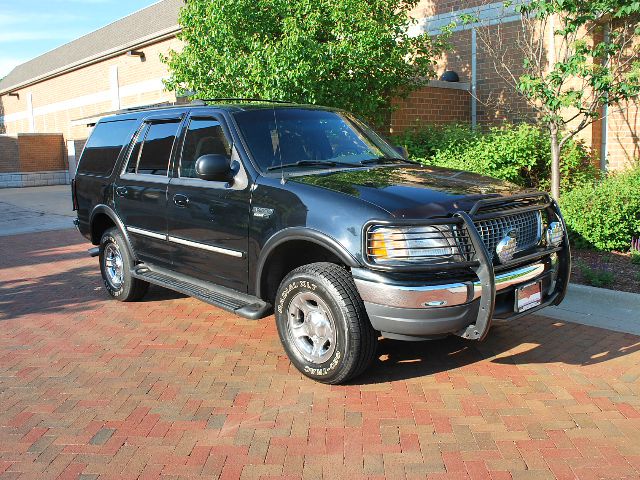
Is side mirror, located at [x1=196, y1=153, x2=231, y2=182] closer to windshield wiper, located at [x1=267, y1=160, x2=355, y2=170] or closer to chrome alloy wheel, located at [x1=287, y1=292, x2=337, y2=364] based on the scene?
windshield wiper, located at [x1=267, y1=160, x2=355, y2=170]

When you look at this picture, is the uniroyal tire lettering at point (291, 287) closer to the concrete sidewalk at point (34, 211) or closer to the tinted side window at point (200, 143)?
the tinted side window at point (200, 143)

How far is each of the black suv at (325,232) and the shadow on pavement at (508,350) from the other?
0.53 meters

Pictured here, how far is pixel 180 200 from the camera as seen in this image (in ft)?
18.2

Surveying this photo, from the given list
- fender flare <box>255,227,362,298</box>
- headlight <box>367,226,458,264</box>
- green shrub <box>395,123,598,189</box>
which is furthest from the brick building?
headlight <box>367,226,458,264</box>

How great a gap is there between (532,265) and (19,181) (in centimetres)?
2854

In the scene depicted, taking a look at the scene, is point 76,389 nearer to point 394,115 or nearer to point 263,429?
point 263,429

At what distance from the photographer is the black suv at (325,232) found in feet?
13.1

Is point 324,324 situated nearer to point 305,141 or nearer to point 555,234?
point 305,141

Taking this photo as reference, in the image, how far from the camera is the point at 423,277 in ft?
13.2

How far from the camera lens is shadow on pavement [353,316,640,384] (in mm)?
4816

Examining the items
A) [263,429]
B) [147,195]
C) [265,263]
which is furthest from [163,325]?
[263,429]

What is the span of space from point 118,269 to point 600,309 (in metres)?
5.05

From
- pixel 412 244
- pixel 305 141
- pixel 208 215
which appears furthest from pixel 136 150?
pixel 412 244

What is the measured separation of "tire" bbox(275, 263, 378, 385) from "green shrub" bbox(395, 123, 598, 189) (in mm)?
5719
